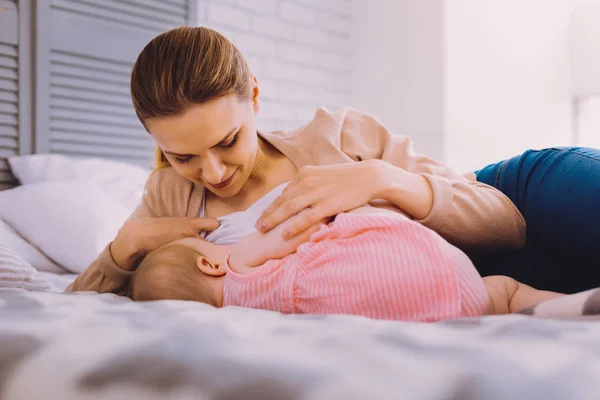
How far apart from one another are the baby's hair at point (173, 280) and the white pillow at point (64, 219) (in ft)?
2.72

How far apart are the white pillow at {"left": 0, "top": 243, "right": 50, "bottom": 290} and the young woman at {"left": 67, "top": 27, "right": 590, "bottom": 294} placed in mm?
94

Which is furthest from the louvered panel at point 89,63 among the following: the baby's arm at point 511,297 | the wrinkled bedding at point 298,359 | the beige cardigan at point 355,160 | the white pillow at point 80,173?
the baby's arm at point 511,297

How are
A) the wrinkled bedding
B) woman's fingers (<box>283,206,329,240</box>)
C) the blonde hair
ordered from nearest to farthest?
the wrinkled bedding → woman's fingers (<box>283,206,329,240</box>) → the blonde hair

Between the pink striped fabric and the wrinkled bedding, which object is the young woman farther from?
the wrinkled bedding

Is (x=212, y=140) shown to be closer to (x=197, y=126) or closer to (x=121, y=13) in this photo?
(x=197, y=126)

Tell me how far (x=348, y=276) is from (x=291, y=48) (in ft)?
9.84

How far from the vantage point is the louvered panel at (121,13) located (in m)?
2.49

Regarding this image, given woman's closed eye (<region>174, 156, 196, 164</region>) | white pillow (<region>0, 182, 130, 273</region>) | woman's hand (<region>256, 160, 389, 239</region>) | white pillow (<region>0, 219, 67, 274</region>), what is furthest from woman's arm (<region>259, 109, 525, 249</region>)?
white pillow (<region>0, 219, 67, 274</region>)

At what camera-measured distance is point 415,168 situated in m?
1.33

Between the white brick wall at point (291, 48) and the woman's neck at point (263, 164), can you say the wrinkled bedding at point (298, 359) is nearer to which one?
the woman's neck at point (263, 164)

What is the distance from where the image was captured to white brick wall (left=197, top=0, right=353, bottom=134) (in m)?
3.39

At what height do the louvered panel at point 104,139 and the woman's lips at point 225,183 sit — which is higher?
the louvered panel at point 104,139

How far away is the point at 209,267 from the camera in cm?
111

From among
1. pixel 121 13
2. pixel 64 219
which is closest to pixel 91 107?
pixel 121 13
